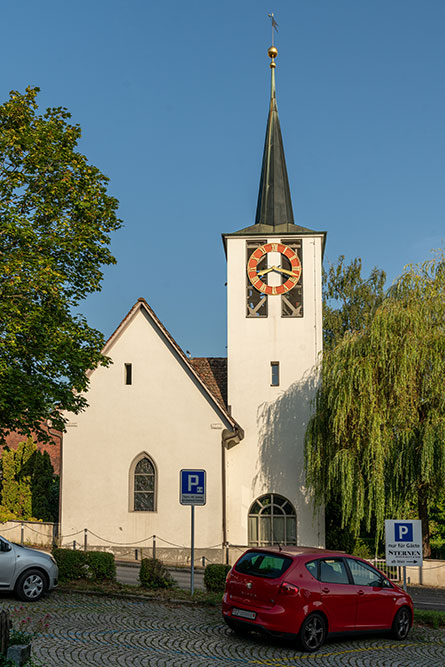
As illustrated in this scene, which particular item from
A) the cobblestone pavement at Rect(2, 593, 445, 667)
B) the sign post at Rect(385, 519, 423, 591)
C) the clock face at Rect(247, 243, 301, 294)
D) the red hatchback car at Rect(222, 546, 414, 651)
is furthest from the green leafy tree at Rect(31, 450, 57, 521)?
the red hatchback car at Rect(222, 546, 414, 651)

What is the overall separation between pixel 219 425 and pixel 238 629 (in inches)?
545

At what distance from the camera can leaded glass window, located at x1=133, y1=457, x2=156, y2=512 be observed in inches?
974

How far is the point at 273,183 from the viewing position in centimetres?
2911

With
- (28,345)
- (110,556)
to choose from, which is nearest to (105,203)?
(28,345)

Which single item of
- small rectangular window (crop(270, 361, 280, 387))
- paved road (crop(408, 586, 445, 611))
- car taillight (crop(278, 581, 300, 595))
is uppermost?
small rectangular window (crop(270, 361, 280, 387))

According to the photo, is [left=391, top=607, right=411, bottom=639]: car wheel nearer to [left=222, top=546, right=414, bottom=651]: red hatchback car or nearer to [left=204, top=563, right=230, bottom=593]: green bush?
[left=222, top=546, right=414, bottom=651]: red hatchback car

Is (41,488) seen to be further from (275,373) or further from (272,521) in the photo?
(275,373)

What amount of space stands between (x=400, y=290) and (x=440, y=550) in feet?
32.3

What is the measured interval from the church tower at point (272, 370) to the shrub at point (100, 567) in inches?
409

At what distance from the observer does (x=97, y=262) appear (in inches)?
722

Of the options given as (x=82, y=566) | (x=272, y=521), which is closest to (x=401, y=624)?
(x=82, y=566)

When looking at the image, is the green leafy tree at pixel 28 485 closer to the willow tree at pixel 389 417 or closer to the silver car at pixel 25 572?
the willow tree at pixel 389 417

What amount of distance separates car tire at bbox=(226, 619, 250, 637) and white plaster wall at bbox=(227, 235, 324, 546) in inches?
552

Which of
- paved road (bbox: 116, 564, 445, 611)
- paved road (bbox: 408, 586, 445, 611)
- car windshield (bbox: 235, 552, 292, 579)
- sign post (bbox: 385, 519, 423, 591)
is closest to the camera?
car windshield (bbox: 235, 552, 292, 579)
